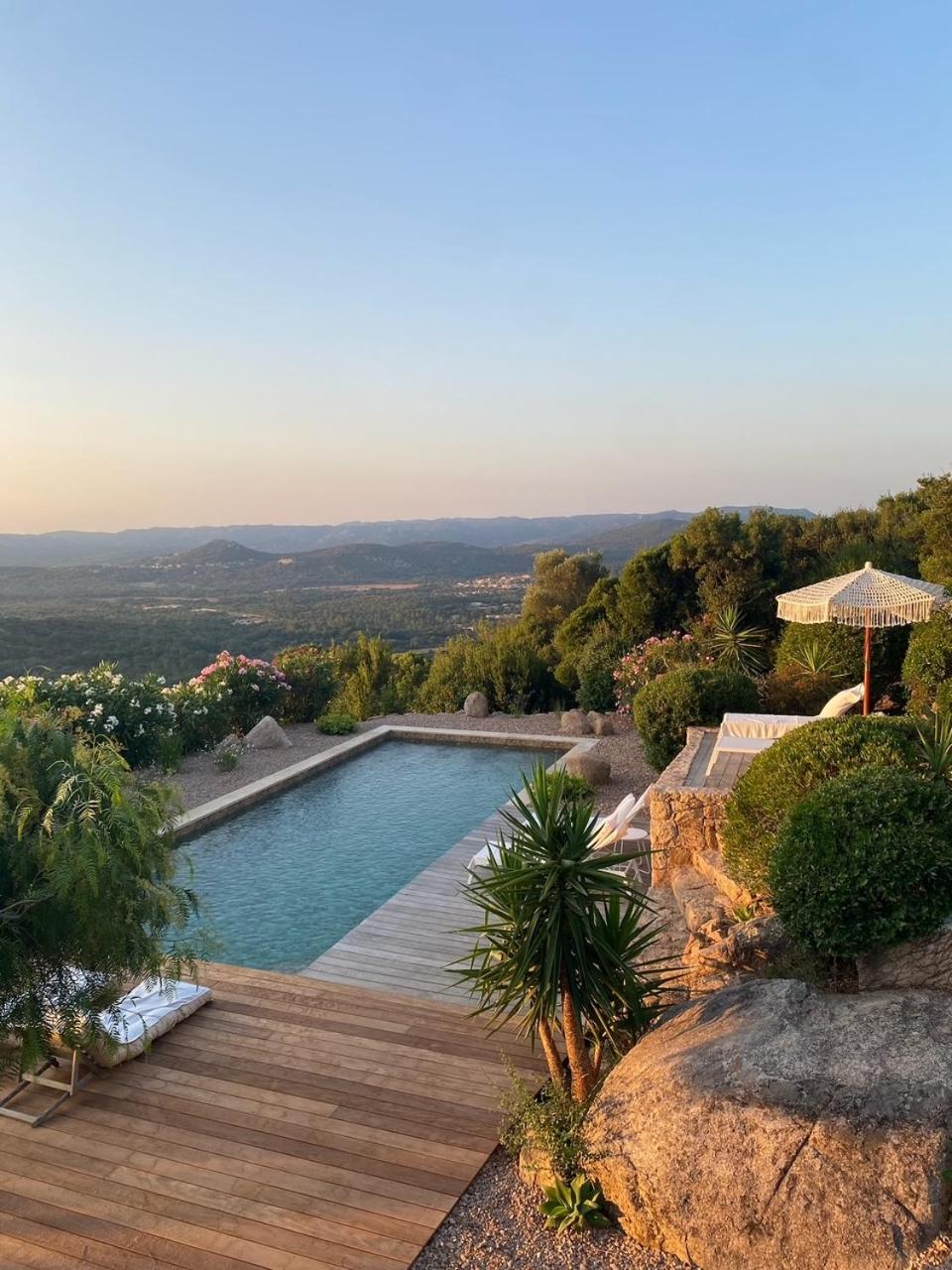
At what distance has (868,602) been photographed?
8.18 m

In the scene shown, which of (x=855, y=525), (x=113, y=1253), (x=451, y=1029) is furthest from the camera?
(x=855, y=525)

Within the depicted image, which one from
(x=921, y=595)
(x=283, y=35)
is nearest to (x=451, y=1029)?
(x=921, y=595)

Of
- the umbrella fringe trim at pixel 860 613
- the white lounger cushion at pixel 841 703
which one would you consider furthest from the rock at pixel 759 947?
the white lounger cushion at pixel 841 703

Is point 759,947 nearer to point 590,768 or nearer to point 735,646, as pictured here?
point 590,768

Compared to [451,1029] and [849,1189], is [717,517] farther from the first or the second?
[849,1189]

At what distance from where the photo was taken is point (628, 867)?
688 cm

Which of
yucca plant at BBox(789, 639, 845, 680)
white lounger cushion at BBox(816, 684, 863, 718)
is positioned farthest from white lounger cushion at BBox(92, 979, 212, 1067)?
yucca plant at BBox(789, 639, 845, 680)

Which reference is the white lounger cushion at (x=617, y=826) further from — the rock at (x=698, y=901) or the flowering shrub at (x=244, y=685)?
the flowering shrub at (x=244, y=685)

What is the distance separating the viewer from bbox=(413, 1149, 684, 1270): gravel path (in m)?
2.90

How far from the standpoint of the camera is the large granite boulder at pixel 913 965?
359 cm

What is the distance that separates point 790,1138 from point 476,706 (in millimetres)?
11894

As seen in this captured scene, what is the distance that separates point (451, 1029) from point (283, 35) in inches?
479

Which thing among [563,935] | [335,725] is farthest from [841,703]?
[335,725]

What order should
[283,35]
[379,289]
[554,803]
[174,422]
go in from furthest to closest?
[174,422] → [379,289] → [283,35] → [554,803]
